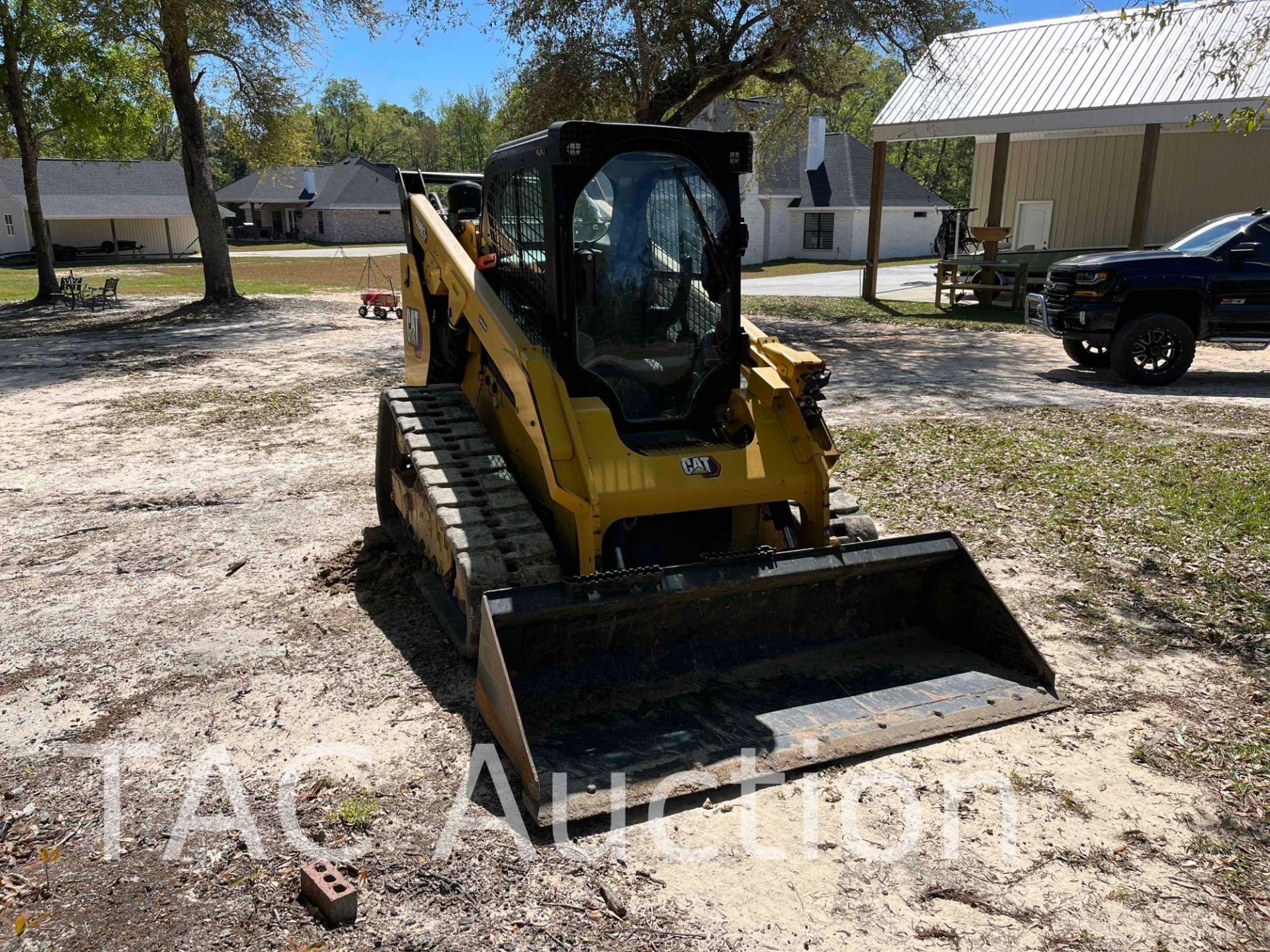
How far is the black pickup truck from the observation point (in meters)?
12.5

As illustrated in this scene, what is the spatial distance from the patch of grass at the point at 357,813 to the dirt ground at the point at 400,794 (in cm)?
1

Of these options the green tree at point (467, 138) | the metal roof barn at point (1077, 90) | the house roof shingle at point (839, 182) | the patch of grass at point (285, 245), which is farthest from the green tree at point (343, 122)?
the metal roof barn at point (1077, 90)

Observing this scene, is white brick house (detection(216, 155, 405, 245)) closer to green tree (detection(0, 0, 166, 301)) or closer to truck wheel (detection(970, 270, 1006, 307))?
green tree (detection(0, 0, 166, 301))

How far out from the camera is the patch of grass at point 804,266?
1494 inches

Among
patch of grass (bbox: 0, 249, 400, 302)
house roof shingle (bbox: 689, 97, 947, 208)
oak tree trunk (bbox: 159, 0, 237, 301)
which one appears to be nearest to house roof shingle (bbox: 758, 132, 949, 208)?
house roof shingle (bbox: 689, 97, 947, 208)

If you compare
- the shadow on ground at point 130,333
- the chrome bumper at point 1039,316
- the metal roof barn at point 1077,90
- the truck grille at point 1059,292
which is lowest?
the shadow on ground at point 130,333

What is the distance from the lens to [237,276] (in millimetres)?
35562

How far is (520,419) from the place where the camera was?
5.18m

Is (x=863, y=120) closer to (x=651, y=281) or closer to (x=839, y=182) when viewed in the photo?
(x=839, y=182)

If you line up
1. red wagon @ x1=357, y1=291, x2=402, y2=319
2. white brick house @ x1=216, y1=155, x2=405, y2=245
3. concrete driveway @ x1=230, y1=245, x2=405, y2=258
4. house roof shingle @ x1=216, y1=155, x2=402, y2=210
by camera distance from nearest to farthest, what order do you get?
red wagon @ x1=357, y1=291, x2=402, y2=319 → concrete driveway @ x1=230, y1=245, x2=405, y2=258 → house roof shingle @ x1=216, y1=155, x2=402, y2=210 → white brick house @ x1=216, y1=155, x2=405, y2=245

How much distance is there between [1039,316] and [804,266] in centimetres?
2851

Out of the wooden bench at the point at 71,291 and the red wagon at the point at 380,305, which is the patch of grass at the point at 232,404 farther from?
the wooden bench at the point at 71,291

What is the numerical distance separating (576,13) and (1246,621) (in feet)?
54.4

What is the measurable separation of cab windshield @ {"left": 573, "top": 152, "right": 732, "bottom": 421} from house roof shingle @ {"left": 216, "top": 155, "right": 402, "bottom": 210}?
58.7 m
